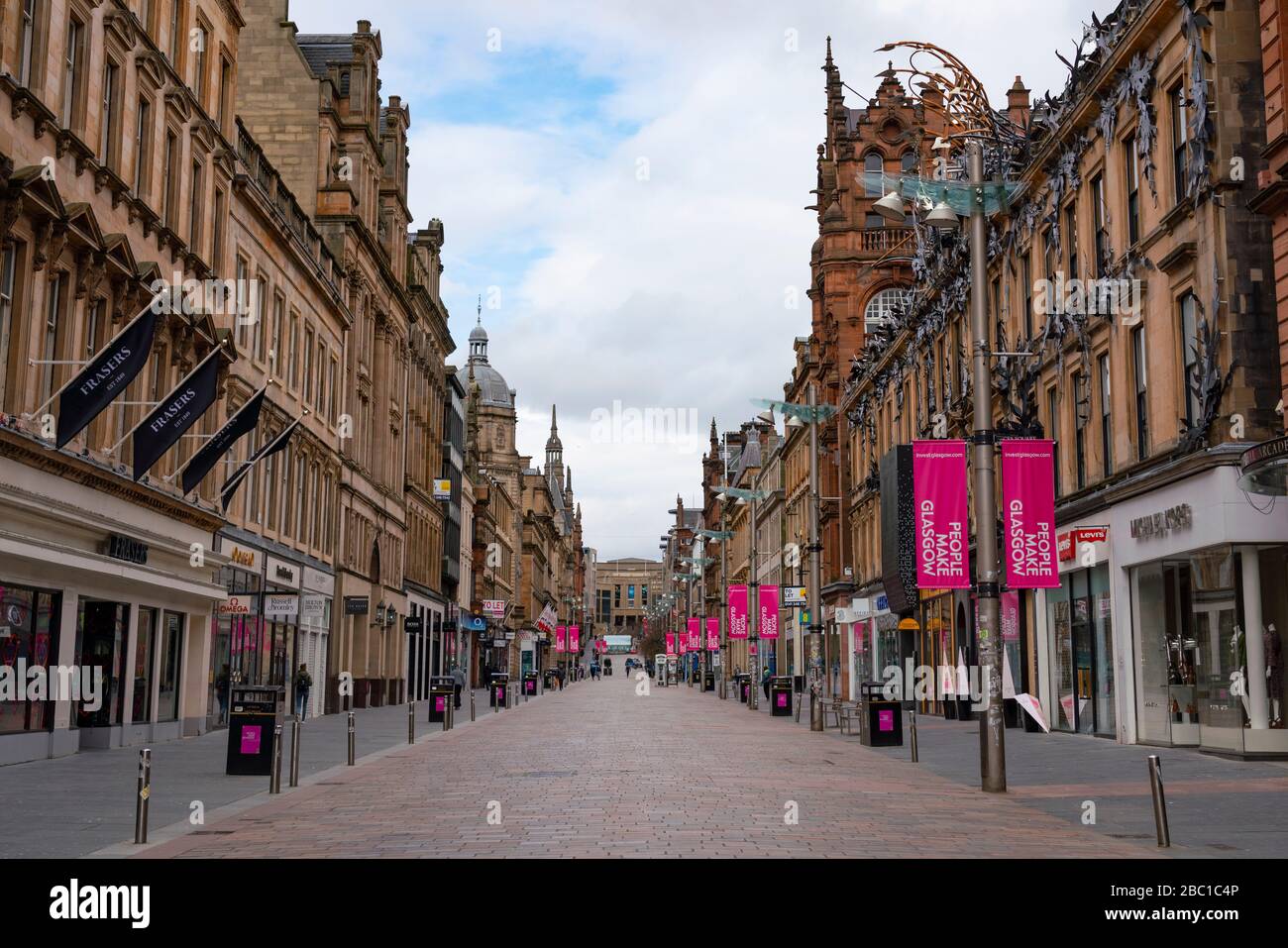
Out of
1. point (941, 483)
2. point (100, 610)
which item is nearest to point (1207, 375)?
point (941, 483)

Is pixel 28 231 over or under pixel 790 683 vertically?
over

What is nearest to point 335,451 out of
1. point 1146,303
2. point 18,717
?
point 18,717

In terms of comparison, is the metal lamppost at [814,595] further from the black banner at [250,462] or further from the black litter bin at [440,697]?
the black banner at [250,462]

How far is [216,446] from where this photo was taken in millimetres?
25641

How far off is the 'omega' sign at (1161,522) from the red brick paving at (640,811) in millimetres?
6498

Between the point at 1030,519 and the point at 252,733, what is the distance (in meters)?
14.7

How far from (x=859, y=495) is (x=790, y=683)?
53.2 ft

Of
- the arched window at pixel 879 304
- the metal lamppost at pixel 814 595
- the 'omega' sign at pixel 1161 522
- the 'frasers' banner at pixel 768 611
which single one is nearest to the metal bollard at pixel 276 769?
the 'omega' sign at pixel 1161 522

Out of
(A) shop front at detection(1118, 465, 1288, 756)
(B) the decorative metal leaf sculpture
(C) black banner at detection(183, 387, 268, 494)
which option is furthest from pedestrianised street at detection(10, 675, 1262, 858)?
(B) the decorative metal leaf sculpture

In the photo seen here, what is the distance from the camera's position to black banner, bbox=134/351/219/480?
2183 centimetres

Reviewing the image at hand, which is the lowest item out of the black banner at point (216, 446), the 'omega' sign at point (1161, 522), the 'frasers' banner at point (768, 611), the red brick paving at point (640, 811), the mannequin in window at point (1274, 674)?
the red brick paving at point (640, 811)

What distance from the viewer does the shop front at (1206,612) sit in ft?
71.4

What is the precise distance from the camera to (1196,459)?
22906mm

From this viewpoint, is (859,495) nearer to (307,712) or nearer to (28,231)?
(307,712)
